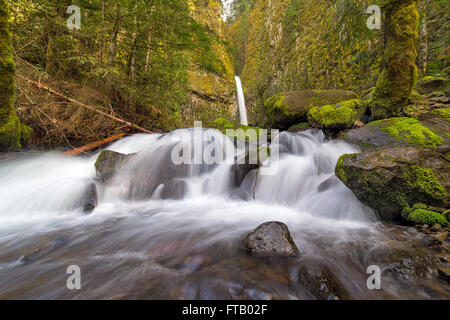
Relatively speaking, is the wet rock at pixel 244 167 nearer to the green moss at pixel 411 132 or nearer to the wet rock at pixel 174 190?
the wet rock at pixel 174 190

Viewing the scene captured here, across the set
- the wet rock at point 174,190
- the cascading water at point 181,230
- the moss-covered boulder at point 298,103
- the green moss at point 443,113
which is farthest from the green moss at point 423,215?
the moss-covered boulder at point 298,103

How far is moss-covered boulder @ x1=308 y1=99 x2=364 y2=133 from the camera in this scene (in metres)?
5.74

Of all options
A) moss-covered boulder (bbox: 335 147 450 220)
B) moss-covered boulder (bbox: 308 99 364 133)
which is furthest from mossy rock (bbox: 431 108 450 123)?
moss-covered boulder (bbox: 335 147 450 220)

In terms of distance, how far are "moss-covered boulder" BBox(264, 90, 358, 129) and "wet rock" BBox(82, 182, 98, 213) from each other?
707 centimetres

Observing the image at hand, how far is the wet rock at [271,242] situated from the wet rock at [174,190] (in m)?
2.63

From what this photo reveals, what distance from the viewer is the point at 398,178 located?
2.59 meters

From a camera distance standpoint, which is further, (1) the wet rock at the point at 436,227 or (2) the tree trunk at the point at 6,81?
(2) the tree trunk at the point at 6,81

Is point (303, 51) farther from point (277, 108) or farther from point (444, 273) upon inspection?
point (444, 273)

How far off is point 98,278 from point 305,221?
2.93m

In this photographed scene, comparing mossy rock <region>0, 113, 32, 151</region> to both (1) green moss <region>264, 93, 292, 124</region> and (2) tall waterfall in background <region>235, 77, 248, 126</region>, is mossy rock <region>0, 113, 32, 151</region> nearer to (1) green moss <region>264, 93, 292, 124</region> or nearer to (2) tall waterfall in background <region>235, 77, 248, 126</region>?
(1) green moss <region>264, 93, 292, 124</region>

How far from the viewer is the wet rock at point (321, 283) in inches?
56.7

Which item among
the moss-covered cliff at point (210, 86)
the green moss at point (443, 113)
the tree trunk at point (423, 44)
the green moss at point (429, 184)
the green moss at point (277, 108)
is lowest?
the green moss at point (429, 184)

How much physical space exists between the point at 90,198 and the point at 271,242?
3.48 meters

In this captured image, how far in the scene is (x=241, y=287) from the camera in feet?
4.93
